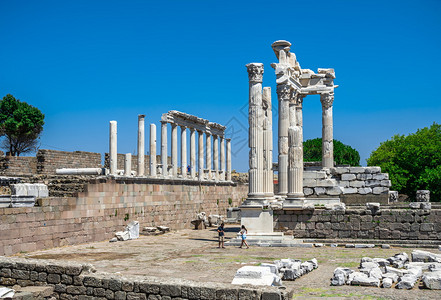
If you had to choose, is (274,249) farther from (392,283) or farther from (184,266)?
(392,283)

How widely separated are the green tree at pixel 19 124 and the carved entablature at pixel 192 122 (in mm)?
20237

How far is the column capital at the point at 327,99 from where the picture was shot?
28000mm

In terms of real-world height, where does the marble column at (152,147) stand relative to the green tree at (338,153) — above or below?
below

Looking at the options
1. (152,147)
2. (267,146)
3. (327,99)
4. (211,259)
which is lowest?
(211,259)

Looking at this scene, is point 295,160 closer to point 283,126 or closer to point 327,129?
point 283,126

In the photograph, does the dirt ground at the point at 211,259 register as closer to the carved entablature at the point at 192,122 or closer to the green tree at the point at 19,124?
the carved entablature at the point at 192,122

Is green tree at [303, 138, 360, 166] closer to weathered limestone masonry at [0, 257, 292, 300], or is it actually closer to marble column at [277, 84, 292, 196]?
marble column at [277, 84, 292, 196]

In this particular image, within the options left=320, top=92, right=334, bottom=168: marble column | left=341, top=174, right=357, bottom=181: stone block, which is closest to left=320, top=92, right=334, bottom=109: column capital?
left=320, top=92, right=334, bottom=168: marble column

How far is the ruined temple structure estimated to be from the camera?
2042cm

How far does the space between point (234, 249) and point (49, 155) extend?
1655cm

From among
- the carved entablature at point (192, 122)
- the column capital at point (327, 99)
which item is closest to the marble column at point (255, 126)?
the column capital at point (327, 99)

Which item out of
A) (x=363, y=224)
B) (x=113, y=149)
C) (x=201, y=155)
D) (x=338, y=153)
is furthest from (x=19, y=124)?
(x=363, y=224)

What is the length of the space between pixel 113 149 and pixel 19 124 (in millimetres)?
27473

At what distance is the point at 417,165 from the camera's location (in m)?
43.3
